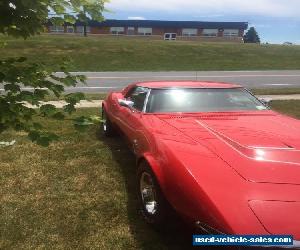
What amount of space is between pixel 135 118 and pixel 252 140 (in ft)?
6.03

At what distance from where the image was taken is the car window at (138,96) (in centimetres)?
557

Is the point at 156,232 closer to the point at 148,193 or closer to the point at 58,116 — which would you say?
the point at 148,193

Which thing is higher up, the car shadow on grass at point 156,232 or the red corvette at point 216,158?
the red corvette at point 216,158

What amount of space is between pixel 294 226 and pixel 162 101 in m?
3.02

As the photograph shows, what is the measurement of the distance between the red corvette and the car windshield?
0.01 metres

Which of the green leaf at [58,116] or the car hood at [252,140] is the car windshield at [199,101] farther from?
the green leaf at [58,116]

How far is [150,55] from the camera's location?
Result: 30.0m

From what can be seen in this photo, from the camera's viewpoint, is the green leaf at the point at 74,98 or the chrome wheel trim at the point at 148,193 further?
the chrome wheel trim at the point at 148,193

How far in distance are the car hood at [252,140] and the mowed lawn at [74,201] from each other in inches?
30.5

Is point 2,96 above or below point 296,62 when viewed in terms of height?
above

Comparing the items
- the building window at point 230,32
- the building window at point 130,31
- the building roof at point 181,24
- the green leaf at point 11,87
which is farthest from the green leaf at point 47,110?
the building window at point 230,32

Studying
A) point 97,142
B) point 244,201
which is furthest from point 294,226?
point 97,142

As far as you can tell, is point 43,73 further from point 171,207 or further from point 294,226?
point 294,226

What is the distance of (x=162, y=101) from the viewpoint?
5.39 meters
